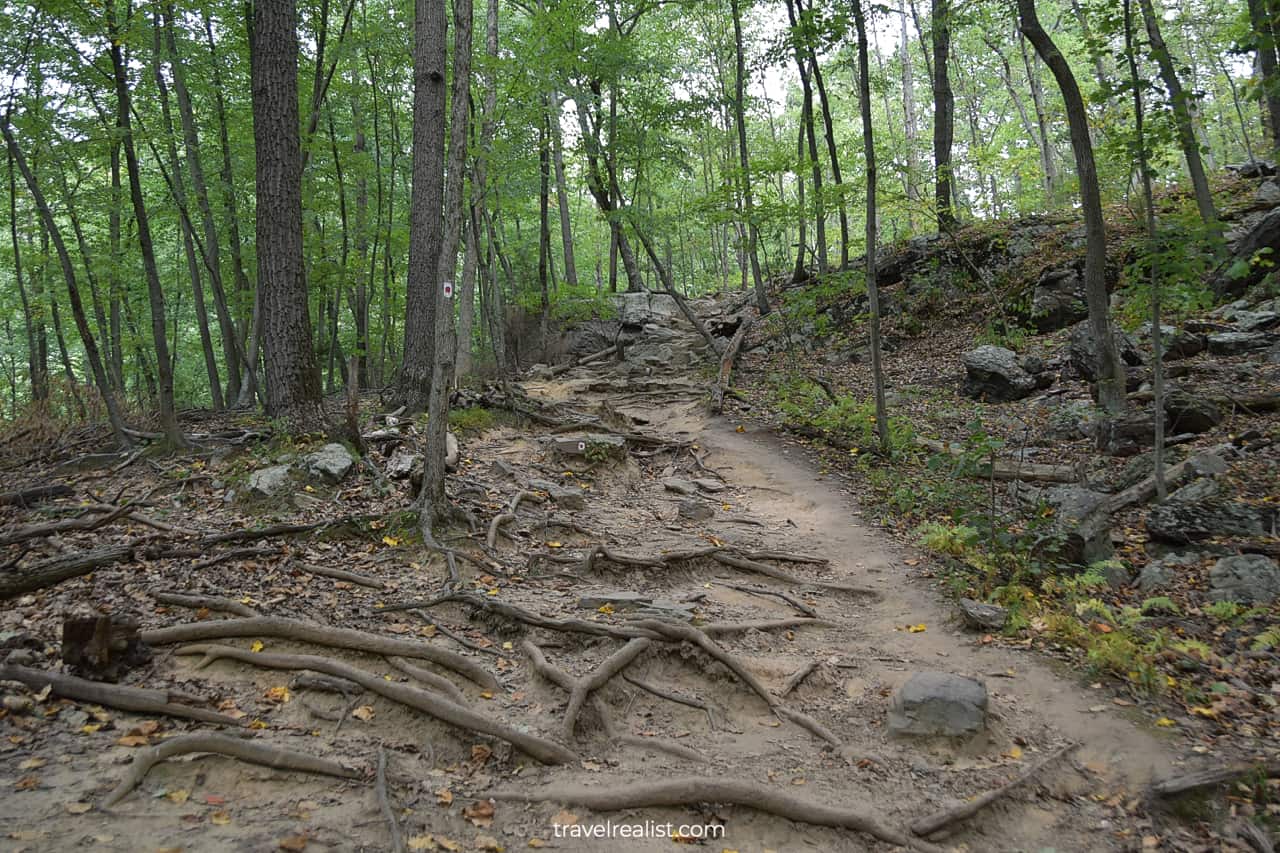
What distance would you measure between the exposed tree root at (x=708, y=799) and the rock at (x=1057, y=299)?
44.6 ft

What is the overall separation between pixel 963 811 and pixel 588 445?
7.52 metres

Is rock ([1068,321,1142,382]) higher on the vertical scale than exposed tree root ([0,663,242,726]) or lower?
higher

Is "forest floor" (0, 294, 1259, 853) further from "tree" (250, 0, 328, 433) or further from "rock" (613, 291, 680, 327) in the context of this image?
"rock" (613, 291, 680, 327)

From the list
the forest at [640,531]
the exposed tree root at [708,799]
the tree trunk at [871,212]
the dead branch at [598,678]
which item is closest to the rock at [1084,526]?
the forest at [640,531]

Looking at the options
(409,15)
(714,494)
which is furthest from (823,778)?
(409,15)

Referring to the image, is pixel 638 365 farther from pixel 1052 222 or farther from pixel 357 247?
pixel 1052 222

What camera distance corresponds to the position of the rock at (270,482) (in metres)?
7.31

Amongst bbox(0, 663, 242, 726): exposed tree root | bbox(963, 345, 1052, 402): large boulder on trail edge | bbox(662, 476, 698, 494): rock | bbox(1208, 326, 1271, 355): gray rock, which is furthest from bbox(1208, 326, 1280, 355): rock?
bbox(0, 663, 242, 726): exposed tree root

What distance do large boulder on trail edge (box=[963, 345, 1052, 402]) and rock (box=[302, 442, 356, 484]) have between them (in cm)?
1070

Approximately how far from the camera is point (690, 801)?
381 cm

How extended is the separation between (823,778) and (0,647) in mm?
5005

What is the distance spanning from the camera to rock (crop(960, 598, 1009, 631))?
608 centimetres

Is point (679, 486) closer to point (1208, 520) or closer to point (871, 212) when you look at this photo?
point (871, 212)

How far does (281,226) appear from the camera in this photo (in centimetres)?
873
